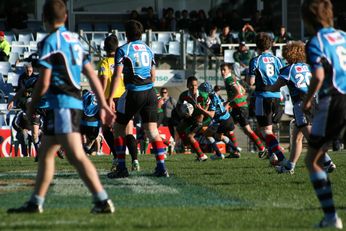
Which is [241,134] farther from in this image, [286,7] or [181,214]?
[181,214]

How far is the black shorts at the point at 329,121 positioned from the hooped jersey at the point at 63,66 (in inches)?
81.5

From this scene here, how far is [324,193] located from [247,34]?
2220cm

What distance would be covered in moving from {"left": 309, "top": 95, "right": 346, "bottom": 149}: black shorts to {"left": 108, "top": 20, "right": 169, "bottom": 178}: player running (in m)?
4.90

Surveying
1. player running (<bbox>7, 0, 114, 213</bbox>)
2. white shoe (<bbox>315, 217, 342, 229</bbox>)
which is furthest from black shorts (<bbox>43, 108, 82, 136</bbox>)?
white shoe (<bbox>315, 217, 342, 229</bbox>)

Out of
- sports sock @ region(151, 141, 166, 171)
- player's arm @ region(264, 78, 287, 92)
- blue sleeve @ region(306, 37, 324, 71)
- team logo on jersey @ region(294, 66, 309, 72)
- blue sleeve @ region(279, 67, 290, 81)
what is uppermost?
blue sleeve @ region(306, 37, 324, 71)

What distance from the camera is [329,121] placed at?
8.27 metres

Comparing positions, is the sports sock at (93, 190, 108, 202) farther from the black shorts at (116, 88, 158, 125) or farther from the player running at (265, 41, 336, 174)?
the player running at (265, 41, 336, 174)

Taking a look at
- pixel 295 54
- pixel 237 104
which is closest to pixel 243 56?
pixel 237 104

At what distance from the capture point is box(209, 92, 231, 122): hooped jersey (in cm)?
1953

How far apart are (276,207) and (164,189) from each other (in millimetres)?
2137

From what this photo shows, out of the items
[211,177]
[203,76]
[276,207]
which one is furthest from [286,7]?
[276,207]

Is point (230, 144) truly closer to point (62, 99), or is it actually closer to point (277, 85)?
point (277, 85)

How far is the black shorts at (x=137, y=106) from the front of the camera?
12984mm

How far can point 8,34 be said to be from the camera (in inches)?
1184
